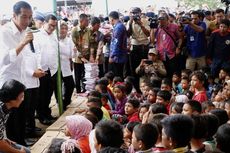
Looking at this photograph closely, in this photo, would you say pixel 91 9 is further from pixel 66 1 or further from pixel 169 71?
pixel 169 71

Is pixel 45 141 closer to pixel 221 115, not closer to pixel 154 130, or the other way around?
pixel 154 130

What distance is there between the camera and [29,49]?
14.0ft

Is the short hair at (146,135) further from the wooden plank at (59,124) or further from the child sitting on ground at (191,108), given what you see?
the wooden plank at (59,124)

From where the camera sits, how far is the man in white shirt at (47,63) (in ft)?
15.9

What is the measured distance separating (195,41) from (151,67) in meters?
0.86

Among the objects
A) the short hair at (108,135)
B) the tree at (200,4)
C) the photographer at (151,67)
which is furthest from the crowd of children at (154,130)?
the tree at (200,4)

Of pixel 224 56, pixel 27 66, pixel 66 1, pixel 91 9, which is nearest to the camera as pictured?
pixel 27 66

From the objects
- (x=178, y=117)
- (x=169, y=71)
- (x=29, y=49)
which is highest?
(x=29, y=49)

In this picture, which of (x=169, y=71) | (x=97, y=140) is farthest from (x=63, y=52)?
(x=97, y=140)

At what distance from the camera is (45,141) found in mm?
4020

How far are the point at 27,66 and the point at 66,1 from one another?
5540mm

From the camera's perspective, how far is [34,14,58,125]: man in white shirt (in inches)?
191

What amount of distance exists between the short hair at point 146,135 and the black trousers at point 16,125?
152 cm

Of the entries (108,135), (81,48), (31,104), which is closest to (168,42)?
(81,48)
